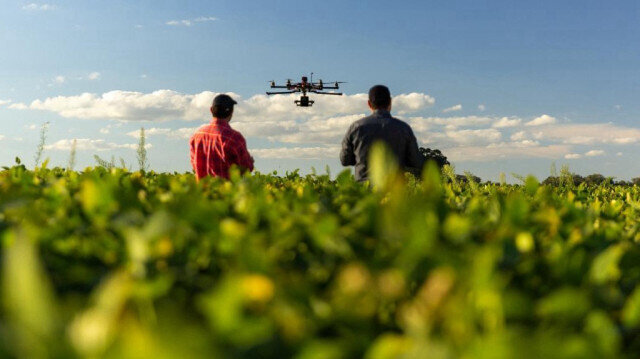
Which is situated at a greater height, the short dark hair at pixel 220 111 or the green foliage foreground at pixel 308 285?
the short dark hair at pixel 220 111

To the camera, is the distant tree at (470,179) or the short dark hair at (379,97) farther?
the short dark hair at (379,97)

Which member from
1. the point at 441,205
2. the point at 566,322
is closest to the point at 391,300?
the point at 566,322

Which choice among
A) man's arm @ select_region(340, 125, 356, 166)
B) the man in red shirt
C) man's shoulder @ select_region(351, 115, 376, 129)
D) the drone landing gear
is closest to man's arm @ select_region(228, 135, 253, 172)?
the man in red shirt

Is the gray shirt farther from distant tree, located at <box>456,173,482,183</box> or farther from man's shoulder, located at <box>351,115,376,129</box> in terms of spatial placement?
distant tree, located at <box>456,173,482,183</box>

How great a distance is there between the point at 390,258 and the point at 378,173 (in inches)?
9.4

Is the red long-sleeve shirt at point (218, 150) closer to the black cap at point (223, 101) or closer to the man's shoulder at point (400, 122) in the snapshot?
the black cap at point (223, 101)

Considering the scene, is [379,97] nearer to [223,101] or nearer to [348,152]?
[348,152]

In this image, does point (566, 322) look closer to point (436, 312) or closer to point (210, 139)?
point (436, 312)

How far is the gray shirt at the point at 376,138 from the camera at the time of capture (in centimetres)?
864

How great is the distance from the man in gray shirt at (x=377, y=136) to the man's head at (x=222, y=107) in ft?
5.92

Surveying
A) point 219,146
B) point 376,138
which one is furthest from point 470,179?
point 219,146

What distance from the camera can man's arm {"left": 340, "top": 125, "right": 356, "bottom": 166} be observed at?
8867mm

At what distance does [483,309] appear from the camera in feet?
4.11

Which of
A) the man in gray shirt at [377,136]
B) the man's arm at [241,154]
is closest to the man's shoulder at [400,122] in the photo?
the man in gray shirt at [377,136]
